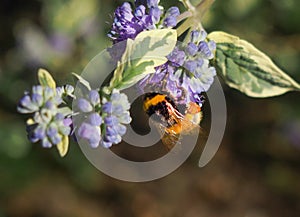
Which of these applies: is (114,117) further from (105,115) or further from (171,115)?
(171,115)

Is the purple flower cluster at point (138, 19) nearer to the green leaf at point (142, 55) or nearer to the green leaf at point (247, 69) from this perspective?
the green leaf at point (142, 55)

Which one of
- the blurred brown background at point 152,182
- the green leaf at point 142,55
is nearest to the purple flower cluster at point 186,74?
the green leaf at point 142,55

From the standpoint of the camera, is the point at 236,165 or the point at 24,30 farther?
the point at 236,165

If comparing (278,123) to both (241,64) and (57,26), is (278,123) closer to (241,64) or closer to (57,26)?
(57,26)

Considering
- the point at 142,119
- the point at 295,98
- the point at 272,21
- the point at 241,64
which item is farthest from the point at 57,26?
the point at 241,64

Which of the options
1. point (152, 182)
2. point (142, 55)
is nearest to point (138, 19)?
point (142, 55)

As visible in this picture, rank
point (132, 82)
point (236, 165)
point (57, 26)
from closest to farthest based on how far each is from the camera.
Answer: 1. point (132, 82)
2. point (57, 26)
3. point (236, 165)

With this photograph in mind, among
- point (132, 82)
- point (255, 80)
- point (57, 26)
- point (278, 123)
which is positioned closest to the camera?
point (132, 82)

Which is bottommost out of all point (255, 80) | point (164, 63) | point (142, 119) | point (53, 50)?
point (142, 119)

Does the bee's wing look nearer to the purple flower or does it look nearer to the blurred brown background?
the purple flower
